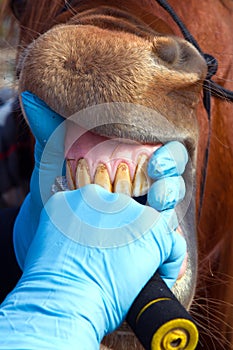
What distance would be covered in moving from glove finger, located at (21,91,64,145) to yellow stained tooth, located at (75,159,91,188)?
0.13 meters

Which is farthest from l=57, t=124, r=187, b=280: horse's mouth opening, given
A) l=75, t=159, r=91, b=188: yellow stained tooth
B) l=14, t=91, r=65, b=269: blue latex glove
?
l=14, t=91, r=65, b=269: blue latex glove

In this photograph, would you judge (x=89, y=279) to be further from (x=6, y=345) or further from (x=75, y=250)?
(x=6, y=345)

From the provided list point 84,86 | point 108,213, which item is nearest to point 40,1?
point 84,86

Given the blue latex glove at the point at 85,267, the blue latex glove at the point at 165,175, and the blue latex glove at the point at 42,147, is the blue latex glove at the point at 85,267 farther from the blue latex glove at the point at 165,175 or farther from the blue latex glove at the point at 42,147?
the blue latex glove at the point at 42,147

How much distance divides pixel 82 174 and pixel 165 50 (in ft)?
1.08

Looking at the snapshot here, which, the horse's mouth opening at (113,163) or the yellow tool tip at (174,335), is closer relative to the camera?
the yellow tool tip at (174,335)

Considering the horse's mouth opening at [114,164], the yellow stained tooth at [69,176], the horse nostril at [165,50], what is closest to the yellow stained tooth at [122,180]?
the horse's mouth opening at [114,164]

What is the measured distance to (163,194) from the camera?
1.25 meters

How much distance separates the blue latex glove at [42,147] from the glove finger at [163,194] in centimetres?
28

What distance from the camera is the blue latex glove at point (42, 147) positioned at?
1.34m

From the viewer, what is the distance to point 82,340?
105 cm

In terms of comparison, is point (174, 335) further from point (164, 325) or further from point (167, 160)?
point (167, 160)

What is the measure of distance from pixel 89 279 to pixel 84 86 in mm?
401

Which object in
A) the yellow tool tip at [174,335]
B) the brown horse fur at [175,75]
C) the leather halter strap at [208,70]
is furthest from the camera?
the leather halter strap at [208,70]
